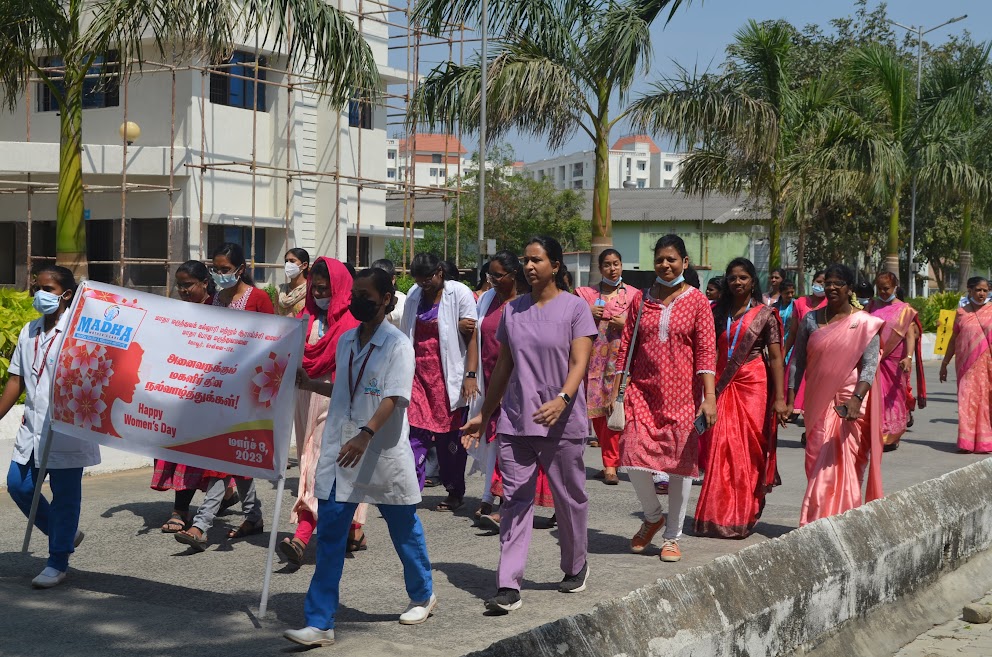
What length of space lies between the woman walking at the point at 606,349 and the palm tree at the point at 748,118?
Answer: 27.5 ft

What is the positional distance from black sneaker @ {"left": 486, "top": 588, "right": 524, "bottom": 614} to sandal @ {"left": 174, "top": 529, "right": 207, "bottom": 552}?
2016mm

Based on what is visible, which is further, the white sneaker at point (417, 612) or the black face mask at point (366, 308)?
the white sneaker at point (417, 612)

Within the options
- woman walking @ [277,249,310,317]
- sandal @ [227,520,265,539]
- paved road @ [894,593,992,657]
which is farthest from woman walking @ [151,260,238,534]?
paved road @ [894,593,992,657]

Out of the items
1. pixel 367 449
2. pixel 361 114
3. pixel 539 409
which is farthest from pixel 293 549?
pixel 361 114

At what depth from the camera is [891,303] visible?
41.3ft

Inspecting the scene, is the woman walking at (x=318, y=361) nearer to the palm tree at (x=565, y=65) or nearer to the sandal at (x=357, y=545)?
the sandal at (x=357, y=545)

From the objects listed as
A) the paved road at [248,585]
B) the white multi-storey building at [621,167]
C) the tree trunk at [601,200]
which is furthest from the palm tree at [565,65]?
the white multi-storey building at [621,167]

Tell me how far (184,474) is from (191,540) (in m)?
0.54

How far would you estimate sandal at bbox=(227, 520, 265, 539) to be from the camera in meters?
7.51

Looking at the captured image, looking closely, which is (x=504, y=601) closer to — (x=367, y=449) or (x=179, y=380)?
(x=367, y=449)

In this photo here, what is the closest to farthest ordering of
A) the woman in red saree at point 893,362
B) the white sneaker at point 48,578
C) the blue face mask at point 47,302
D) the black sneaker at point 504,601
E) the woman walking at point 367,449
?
1. the woman walking at point 367,449
2. the black sneaker at point 504,601
3. the white sneaker at point 48,578
4. the blue face mask at point 47,302
5. the woman in red saree at point 893,362

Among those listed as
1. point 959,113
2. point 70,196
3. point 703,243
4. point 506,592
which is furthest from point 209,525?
point 703,243

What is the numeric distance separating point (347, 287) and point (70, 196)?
787 cm

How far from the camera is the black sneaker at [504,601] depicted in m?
5.75
